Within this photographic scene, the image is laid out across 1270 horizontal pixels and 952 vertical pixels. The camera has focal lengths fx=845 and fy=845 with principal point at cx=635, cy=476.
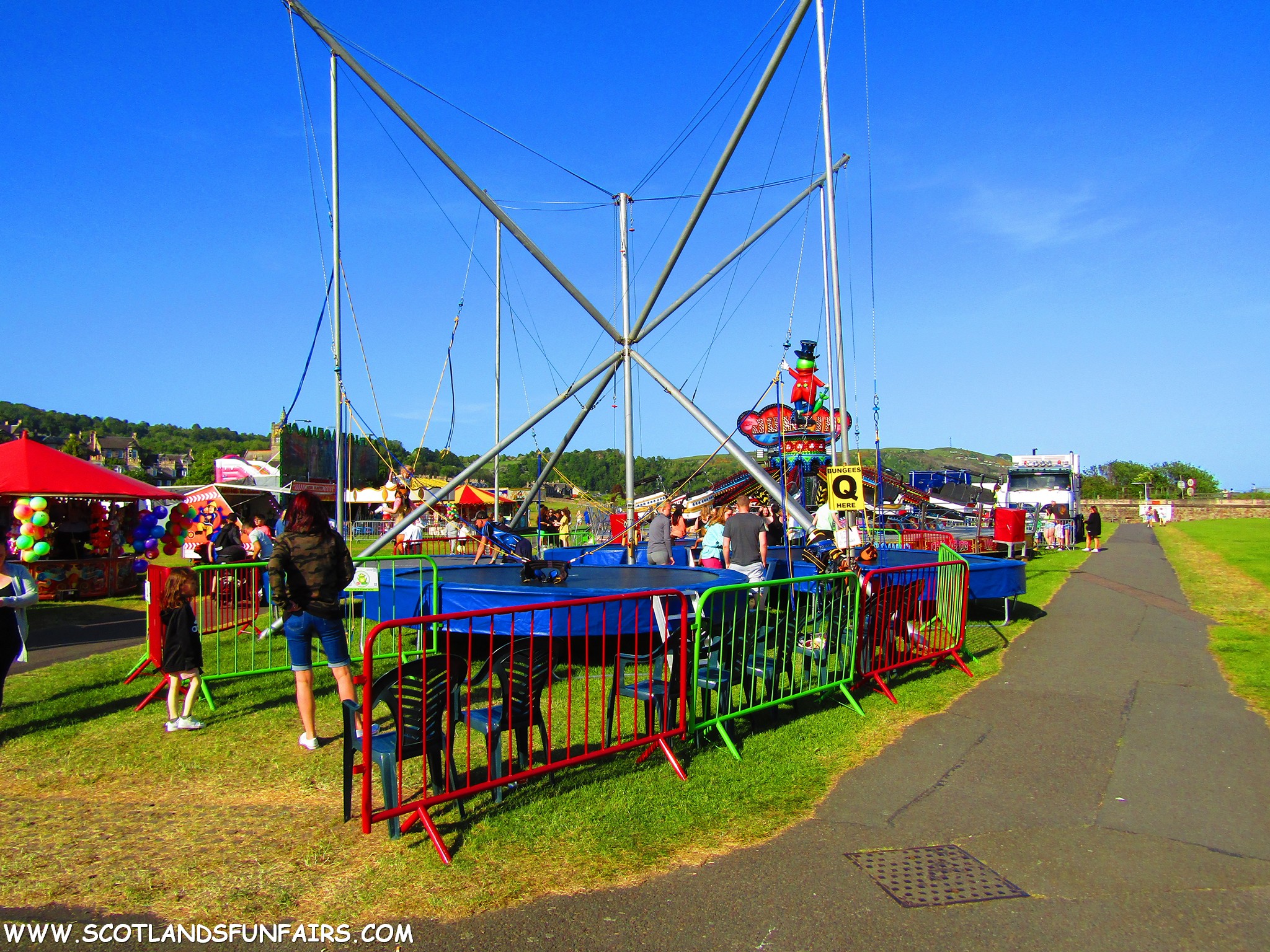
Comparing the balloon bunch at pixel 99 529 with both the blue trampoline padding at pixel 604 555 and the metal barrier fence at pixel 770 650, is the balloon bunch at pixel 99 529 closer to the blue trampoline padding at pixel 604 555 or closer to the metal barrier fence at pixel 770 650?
the blue trampoline padding at pixel 604 555

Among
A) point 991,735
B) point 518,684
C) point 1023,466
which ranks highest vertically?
point 1023,466

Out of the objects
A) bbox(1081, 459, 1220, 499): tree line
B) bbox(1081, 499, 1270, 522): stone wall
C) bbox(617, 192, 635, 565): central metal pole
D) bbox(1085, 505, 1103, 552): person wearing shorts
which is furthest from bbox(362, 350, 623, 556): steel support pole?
bbox(1081, 459, 1220, 499): tree line

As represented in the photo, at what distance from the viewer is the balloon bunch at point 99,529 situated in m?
16.6

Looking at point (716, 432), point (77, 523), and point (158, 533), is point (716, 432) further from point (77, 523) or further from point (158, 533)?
point (77, 523)

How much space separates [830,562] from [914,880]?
6.79 m

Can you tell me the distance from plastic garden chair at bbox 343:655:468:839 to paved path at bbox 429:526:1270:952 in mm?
1096

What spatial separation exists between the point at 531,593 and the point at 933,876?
5.34 meters

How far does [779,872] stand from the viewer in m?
4.21

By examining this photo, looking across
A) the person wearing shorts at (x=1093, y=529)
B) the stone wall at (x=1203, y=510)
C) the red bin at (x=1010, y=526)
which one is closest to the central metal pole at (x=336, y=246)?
the red bin at (x=1010, y=526)

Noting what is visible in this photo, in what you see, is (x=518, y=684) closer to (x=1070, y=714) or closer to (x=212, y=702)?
(x=212, y=702)

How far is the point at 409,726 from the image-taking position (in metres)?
4.71

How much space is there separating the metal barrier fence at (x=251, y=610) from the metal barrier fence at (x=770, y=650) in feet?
7.62

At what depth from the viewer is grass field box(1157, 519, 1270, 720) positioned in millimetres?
8867

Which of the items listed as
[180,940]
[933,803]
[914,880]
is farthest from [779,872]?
[180,940]
